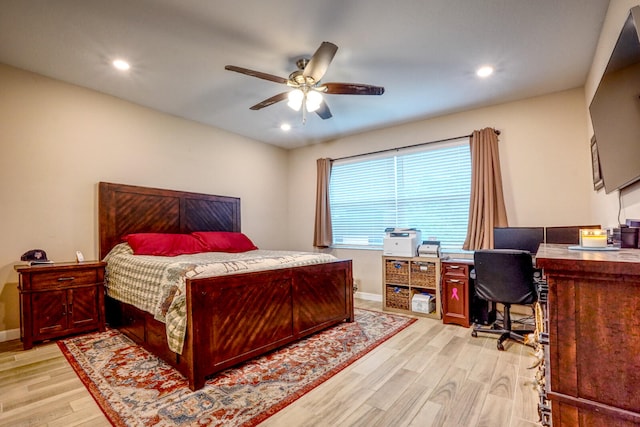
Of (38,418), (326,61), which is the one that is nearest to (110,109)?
(326,61)

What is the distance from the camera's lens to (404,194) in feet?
14.8

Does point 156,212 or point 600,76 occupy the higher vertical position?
point 600,76

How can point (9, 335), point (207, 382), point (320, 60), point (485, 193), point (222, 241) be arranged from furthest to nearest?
point (222, 241) → point (485, 193) → point (9, 335) → point (320, 60) → point (207, 382)

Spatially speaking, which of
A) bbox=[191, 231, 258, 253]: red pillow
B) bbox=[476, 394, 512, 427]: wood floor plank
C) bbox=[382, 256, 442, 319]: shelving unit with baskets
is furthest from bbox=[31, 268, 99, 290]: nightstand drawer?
bbox=[476, 394, 512, 427]: wood floor plank

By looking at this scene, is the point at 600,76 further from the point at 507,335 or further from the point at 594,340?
the point at 594,340

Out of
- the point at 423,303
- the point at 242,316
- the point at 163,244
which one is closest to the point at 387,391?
the point at 242,316

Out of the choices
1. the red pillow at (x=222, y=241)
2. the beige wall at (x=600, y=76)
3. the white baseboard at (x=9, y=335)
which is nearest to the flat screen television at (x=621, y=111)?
the beige wall at (x=600, y=76)

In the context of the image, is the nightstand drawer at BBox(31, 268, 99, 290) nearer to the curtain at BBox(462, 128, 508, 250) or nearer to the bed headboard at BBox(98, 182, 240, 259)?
the bed headboard at BBox(98, 182, 240, 259)

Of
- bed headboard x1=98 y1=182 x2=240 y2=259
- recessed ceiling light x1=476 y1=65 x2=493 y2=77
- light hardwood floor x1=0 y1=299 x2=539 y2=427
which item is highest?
recessed ceiling light x1=476 y1=65 x2=493 y2=77

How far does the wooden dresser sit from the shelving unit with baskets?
9.52ft

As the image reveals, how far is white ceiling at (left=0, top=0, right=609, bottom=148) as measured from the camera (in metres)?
2.16

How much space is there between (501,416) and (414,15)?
104 inches

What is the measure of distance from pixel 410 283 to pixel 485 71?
2.47 m

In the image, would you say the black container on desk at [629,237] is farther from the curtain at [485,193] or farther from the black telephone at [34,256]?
the black telephone at [34,256]
